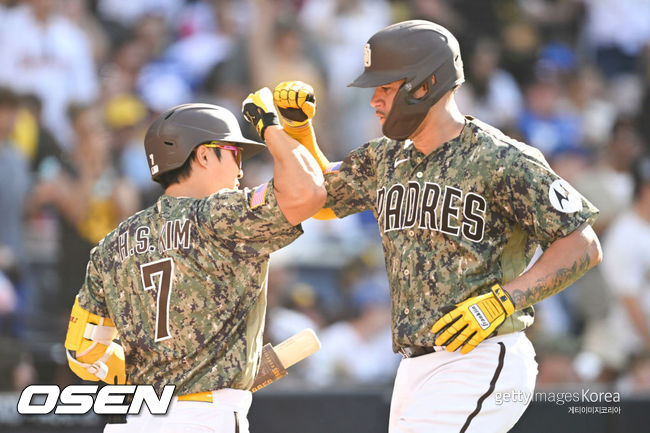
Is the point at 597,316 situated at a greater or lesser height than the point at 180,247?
lesser

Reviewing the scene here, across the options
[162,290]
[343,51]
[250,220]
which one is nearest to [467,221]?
[250,220]

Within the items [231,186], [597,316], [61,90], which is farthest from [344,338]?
[231,186]

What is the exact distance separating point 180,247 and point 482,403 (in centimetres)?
139

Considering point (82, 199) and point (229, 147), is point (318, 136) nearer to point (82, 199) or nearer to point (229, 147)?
point (82, 199)

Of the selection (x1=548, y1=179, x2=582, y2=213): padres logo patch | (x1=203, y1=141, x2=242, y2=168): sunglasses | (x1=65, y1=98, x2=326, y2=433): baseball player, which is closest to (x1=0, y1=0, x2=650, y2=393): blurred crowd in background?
(x1=65, y1=98, x2=326, y2=433): baseball player

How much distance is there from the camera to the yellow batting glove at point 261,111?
4238 millimetres

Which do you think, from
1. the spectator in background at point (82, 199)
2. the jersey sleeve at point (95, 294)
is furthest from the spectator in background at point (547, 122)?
the jersey sleeve at point (95, 294)

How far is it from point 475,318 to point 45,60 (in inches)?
272

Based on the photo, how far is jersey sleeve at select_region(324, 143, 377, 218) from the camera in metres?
4.57

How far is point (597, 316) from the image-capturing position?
9445mm

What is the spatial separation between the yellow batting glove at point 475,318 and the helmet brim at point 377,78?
97 centimetres

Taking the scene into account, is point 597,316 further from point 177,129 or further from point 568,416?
point 177,129

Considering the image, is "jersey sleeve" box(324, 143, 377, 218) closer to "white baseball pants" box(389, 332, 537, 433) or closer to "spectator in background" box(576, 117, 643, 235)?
"white baseball pants" box(389, 332, 537, 433)

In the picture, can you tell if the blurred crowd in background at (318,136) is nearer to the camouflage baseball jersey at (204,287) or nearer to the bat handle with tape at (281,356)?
the bat handle with tape at (281,356)
